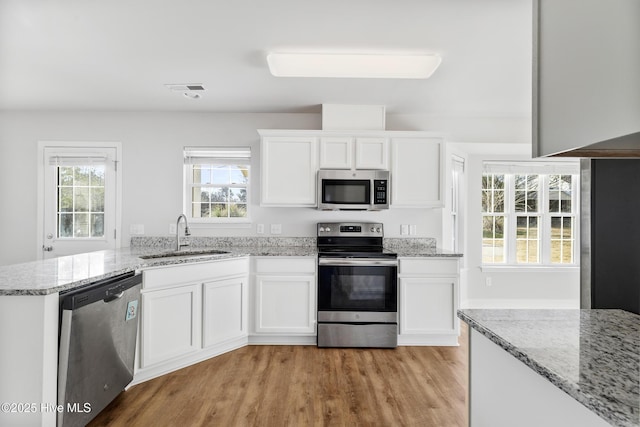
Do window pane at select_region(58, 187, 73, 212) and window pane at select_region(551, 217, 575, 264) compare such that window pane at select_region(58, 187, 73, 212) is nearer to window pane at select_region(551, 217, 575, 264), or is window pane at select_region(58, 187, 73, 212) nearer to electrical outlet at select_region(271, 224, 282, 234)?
electrical outlet at select_region(271, 224, 282, 234)

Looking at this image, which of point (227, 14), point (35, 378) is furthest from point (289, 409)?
point (227, 14)

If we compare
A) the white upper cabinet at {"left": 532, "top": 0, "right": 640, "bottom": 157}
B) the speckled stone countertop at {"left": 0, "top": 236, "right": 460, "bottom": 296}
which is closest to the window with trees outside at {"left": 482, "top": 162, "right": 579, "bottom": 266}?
the speckled stone countertop at {"left": 0, "top": 236, "right": 460, "bottom": 296}

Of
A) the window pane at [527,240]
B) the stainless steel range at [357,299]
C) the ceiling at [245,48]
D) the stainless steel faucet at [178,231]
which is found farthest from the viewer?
the window pane at [527,240]

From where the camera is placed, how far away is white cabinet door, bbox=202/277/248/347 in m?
2.88

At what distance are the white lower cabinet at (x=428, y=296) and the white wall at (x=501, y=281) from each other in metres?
1.46

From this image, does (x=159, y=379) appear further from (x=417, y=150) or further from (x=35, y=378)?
(x=417, y=150)

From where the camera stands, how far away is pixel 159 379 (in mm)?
2568

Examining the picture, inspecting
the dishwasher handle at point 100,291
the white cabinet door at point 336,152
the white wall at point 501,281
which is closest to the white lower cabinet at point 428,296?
the white cabinet door at point 336,152

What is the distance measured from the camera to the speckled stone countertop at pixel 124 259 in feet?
5.90

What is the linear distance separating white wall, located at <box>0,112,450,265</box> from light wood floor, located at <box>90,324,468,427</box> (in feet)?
4.45

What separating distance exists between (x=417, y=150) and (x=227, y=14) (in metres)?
2.18

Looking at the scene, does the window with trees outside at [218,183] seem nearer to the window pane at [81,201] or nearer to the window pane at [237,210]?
the window pane at [237,210]

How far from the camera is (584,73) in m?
0.72

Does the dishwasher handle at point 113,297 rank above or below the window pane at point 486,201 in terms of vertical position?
below
